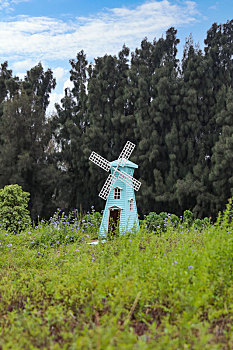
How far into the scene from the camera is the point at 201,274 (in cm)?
365

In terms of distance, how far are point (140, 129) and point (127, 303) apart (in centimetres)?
1412

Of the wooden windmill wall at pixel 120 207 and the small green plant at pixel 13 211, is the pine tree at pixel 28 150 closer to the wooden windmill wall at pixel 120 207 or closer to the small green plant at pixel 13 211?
the small green plant at pixel 13 211

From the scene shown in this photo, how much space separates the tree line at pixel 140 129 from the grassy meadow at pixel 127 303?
1061 centimetres

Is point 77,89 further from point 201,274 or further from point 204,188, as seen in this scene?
point 201,274

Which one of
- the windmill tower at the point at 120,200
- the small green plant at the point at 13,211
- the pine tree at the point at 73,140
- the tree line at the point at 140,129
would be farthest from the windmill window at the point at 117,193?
the pine tree at the point at 73,140

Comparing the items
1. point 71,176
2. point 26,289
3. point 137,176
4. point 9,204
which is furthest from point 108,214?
point 71,176

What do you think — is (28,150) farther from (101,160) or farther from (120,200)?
(120,200)

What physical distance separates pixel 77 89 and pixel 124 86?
3068 millimetres

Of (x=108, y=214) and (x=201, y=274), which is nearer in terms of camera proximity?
(x=201, y=274)

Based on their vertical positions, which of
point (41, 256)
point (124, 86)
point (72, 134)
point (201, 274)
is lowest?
point (41, 256)

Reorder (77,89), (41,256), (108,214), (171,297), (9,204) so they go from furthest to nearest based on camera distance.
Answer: (77,89), (9,204), (108,214), (41,256), (171,297)

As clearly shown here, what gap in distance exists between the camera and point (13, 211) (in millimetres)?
10664

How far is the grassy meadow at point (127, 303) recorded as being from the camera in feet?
9.45

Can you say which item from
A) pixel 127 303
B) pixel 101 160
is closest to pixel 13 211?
pixel 101 160
